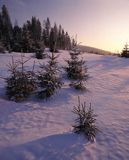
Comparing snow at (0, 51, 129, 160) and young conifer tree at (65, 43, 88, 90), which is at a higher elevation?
young conifer tree at (65, 43, 88, 90)

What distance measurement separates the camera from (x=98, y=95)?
38.2 feet

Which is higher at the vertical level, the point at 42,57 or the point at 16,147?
the point at 42,57

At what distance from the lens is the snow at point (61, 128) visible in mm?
6430

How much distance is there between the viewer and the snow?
643cm

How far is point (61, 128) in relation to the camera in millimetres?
7957

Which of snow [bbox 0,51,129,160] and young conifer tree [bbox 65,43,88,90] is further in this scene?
young conifer tree [bbox 65,43,88,90]

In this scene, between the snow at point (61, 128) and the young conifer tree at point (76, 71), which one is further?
the young conifer tree at point (76, 71)

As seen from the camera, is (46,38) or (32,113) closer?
(32,113)

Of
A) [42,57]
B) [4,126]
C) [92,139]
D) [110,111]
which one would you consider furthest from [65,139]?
[42,57]

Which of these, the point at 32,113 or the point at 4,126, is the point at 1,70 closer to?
the point at 32,113

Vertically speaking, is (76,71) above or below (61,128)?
above

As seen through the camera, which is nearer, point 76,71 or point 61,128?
point 61,128

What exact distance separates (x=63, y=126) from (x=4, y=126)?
2040 mm

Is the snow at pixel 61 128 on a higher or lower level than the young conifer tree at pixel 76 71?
lower
